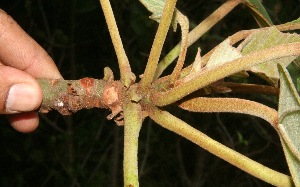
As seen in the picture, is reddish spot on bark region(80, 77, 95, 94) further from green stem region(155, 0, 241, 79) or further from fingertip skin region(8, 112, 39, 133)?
fingertip skin region(8, 112, 39, 133)

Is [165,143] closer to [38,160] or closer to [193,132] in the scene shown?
[38,160]

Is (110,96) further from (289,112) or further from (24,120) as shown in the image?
(24,120)

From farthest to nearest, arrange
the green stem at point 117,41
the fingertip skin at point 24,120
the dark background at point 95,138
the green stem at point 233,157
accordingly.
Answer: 1. the dark background at point 95,138
2. the fingertip skin at point 24,120
3. the green stem at point 117,41
4. the green stem at point 233,157

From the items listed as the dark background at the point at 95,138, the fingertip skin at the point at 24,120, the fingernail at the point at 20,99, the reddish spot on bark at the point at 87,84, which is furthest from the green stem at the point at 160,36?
the dark background at the point at 95,138

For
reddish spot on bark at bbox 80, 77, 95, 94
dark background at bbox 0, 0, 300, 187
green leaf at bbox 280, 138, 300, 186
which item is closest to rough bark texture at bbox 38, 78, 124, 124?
reddish spot on bark at bbox 80, 77, 95, 94

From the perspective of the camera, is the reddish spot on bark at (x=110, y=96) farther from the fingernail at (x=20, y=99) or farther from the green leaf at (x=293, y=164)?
the green leaf at (x=293, y=164)
